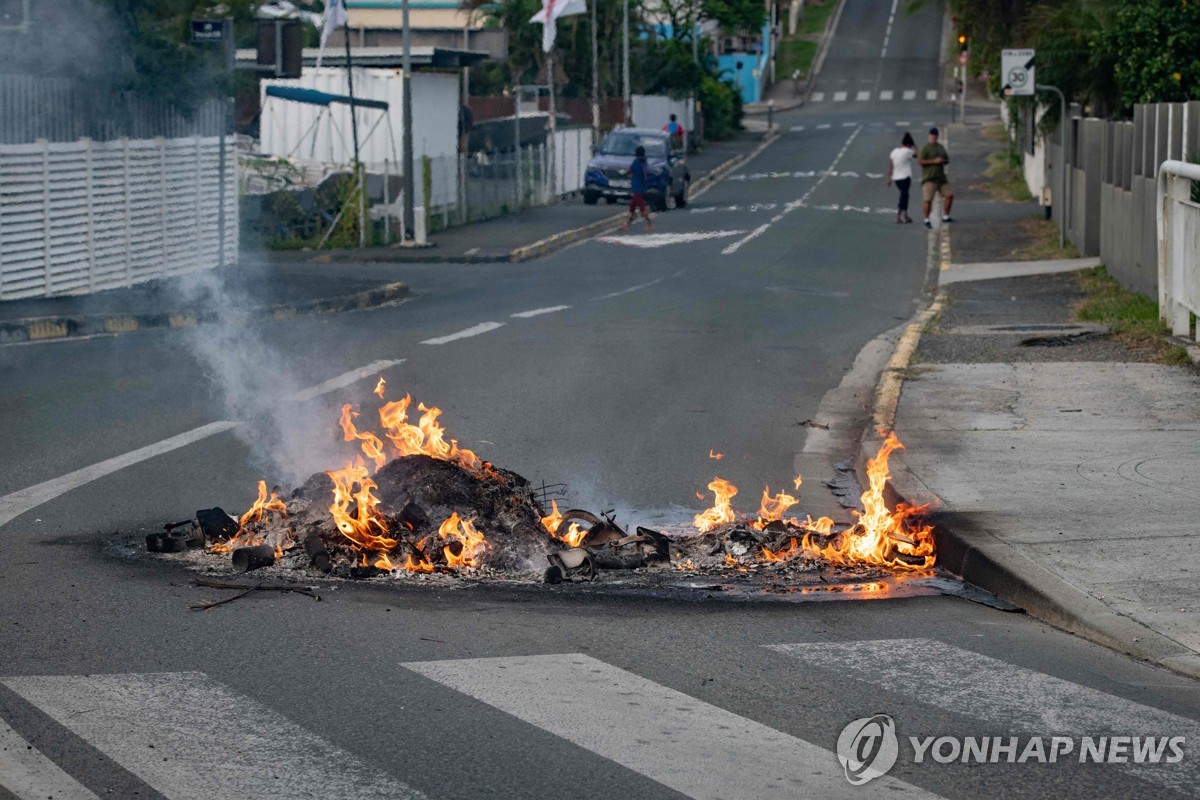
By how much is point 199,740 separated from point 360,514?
100 inches

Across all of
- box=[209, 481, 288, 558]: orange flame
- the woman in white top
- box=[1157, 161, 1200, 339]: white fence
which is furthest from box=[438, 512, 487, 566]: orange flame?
the woman in white top

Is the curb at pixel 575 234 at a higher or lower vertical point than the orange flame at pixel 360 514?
higher

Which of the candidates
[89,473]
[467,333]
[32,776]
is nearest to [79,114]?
[467,333]

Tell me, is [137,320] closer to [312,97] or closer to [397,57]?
[312,97]

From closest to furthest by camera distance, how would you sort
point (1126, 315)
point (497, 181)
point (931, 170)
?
point (1126, 315)
point (931, 170)
point (497, 181)

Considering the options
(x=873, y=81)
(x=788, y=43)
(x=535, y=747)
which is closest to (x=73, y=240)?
(x=535, y=747)

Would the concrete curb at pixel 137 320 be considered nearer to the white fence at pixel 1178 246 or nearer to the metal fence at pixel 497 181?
the white fence at pixel 1178 246

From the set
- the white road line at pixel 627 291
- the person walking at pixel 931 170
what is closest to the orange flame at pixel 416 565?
the white road line at pixel 627 291

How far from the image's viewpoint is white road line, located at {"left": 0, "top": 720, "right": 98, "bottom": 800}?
14.5ft

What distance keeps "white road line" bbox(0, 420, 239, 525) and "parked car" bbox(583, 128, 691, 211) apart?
29.2 m

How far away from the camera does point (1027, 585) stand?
672cm

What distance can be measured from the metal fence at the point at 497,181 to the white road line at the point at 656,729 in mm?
26434

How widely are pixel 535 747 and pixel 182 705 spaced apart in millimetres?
1220

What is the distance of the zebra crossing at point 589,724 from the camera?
14.9 ft
